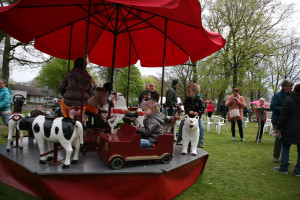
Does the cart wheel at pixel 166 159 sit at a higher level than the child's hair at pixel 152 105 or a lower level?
lower

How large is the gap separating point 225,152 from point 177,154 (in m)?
3.31

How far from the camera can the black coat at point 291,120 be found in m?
4.50

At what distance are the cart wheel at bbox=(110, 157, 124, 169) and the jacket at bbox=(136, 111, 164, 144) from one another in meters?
0.69

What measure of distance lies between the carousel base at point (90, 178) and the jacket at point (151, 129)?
0.43m

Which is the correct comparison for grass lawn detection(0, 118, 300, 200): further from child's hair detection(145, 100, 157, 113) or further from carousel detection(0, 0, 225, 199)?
child's hair detection(145, 100, 157, 113)

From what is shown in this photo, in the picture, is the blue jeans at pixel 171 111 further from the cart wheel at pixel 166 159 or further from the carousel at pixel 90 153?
the cart wheel at pixel 166 159

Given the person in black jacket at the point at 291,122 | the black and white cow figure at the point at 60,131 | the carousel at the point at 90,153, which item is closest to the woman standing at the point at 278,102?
the person in black jacket at the point at 291,122

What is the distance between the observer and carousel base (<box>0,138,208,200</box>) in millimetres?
2570

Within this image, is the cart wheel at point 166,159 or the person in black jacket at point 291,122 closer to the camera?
the cart wheel at point 166,159

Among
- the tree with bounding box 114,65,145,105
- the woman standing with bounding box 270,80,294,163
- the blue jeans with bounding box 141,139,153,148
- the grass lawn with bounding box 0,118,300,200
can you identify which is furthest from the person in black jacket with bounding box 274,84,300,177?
the tree with bounding box 114,65,145,105

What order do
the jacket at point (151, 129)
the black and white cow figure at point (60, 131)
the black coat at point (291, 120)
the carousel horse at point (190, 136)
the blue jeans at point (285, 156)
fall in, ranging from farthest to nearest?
the blue jeans at point (285, 156) < the black coat at point (291, 120) < the carousel horse at point (190, 136) < the jacket at point (151, 129) < the black and white cow figure at point (60, 131)

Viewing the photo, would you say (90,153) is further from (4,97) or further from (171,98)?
(4,97)

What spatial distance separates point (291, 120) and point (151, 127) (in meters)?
3.36

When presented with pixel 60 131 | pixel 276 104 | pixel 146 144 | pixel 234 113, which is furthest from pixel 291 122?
pixel 60 131
